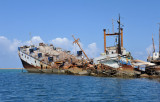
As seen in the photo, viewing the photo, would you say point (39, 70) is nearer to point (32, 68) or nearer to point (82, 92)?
point (32, 68)

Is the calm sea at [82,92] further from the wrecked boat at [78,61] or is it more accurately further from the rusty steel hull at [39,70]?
the rusty steel hull at [39,70]

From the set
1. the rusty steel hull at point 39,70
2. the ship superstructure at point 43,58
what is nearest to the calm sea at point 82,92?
the rusty steel hull at point 39,70

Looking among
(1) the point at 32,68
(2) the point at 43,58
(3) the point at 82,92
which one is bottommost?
(3) the point at 82,92

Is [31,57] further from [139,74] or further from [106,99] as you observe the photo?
[106,99]

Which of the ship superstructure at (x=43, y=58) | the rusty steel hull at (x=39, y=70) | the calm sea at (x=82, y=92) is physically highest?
the ship superstructure at (x=43, y=58)

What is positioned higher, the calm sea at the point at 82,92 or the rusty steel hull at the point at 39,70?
the rusty steel hull at the point at 39,70

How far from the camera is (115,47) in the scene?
234ft

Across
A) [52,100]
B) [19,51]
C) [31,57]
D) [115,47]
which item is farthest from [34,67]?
[52,100]

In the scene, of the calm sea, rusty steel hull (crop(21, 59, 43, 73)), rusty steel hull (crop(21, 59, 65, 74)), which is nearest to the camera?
the calm sea

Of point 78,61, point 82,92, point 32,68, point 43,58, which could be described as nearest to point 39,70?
point 32,68

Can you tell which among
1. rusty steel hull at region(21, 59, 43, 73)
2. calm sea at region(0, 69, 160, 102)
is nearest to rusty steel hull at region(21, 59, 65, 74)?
rusty steel hull at region(21, 59, 43, 73)

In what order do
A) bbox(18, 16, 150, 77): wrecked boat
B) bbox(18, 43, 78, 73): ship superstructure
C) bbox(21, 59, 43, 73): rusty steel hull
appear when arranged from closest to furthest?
1. bbox(18, 16, 150, 77): wrecked boat
2. bbox(18, 43, 78, 73): ship superstructure
3. bbox(21, 59, 43, 73): rusty steel hull

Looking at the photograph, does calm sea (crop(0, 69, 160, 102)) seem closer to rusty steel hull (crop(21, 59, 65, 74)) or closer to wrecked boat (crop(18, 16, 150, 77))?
wrecked boat (crop(18, 16, 150, 77))

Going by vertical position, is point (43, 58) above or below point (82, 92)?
above
